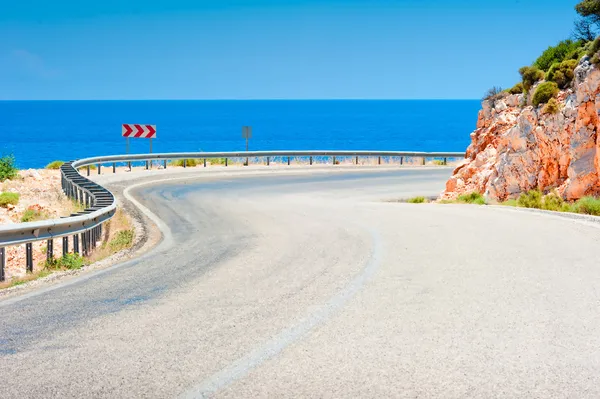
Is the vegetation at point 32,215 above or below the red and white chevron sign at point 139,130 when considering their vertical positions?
below

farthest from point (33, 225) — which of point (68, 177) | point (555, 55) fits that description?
point (555, 55)

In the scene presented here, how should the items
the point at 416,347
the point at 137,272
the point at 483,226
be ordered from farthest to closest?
the point at 483,226, the point at 137,272, the point at 416,347

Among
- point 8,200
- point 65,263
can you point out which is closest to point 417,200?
point 8,200

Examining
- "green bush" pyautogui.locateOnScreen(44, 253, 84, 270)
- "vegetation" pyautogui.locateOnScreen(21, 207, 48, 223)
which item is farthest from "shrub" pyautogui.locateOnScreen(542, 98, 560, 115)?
"green bush" pyautogui.locateOnScreen(44, 253, 84, 270)

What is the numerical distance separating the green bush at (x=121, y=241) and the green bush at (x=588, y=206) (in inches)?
396

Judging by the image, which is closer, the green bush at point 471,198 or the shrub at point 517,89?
the green bush at point 471,198

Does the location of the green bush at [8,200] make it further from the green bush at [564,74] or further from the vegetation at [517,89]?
the vegetation at [517,89]

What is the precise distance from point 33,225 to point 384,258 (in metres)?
4.87

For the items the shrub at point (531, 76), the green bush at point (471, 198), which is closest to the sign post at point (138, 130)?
the green bush at point (471, 198)

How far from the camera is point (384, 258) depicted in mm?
11258

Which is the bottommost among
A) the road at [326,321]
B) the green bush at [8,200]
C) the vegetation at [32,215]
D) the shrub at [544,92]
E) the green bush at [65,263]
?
the road at [326,321]

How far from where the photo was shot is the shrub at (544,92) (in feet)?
70.6

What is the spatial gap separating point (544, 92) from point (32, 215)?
13.7 meters

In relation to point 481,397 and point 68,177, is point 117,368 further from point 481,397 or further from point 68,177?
point 68,177
